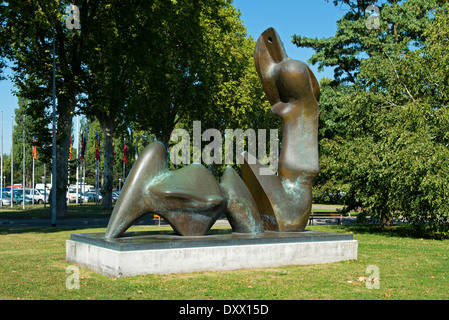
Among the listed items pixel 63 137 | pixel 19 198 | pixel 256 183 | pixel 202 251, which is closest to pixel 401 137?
pixel 256 183

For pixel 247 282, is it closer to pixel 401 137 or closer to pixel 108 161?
pixel 401 137

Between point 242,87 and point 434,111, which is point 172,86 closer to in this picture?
point 242,87

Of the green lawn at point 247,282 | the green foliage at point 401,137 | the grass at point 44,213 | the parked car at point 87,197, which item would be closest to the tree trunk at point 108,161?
the grass at point 44,213

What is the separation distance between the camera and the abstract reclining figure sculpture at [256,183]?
33.1 feet

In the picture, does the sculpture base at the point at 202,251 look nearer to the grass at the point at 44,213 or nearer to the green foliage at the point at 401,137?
the green foliage at the point at 401,137

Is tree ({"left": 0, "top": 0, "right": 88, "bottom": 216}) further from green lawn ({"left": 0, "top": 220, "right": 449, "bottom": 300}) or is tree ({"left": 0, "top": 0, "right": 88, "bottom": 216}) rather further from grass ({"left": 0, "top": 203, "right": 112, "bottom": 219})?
green lawn ({"left": 0, "top": 220, "right": 449, "bottom": 300})

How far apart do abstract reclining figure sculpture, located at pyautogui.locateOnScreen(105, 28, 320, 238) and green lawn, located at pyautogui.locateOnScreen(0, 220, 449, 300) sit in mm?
1481

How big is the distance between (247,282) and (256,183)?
3421 mm

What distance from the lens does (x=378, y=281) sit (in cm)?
881

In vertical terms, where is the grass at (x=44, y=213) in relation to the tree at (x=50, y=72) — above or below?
below

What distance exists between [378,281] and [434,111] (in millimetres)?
10658

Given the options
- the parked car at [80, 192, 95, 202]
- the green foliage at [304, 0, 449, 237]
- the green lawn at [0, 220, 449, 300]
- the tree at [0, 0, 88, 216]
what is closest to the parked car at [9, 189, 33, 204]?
the parked car at [80, 192, 95, 202]

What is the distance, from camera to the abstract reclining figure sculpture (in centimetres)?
1009

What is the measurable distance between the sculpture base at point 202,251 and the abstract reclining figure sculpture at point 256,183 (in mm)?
442
